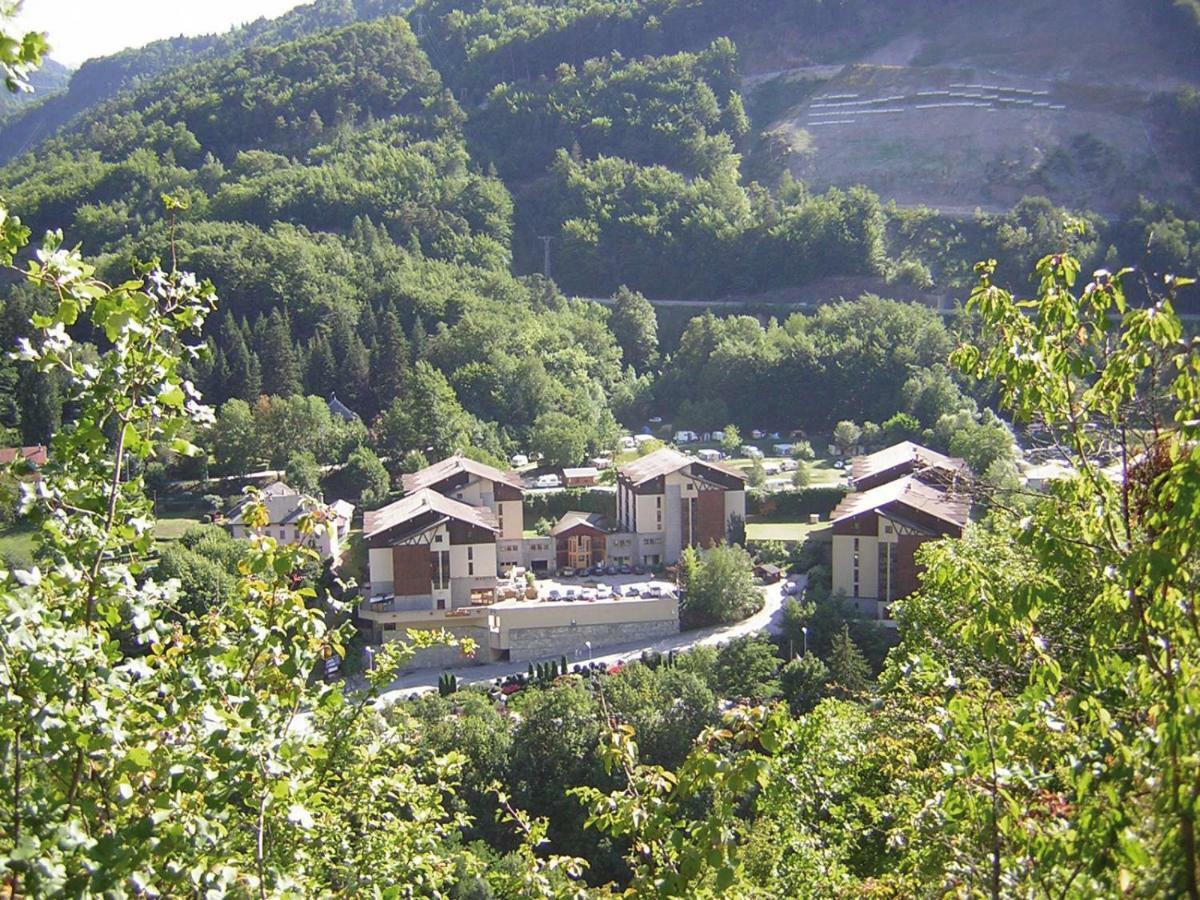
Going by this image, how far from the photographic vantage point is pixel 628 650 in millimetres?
16312

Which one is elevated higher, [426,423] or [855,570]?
[426,423]

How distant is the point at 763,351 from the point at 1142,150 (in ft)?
67.6

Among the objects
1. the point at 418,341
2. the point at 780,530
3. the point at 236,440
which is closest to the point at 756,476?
the point at 780,530

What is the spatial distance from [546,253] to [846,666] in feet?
96.7

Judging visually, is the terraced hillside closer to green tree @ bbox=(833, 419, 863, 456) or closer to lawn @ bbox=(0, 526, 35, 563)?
green tree @ bbox=(833, 419, 863, 456)

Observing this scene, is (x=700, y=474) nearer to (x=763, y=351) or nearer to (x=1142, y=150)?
(x=763, y=351)

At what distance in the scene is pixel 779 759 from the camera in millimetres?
5645

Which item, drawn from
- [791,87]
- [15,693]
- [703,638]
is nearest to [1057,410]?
[15,693]

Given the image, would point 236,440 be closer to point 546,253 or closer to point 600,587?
point 600,587

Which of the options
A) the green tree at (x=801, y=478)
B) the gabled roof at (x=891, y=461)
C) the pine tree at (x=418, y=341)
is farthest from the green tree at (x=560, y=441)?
the gabled roof at (x=891, y=461)

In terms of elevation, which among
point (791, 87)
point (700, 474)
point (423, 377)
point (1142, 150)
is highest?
point (791, 87)

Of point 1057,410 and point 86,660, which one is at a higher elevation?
point 1057,410

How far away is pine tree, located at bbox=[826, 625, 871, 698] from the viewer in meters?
12.6

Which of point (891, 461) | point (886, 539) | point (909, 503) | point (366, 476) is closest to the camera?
point (909, 503)
